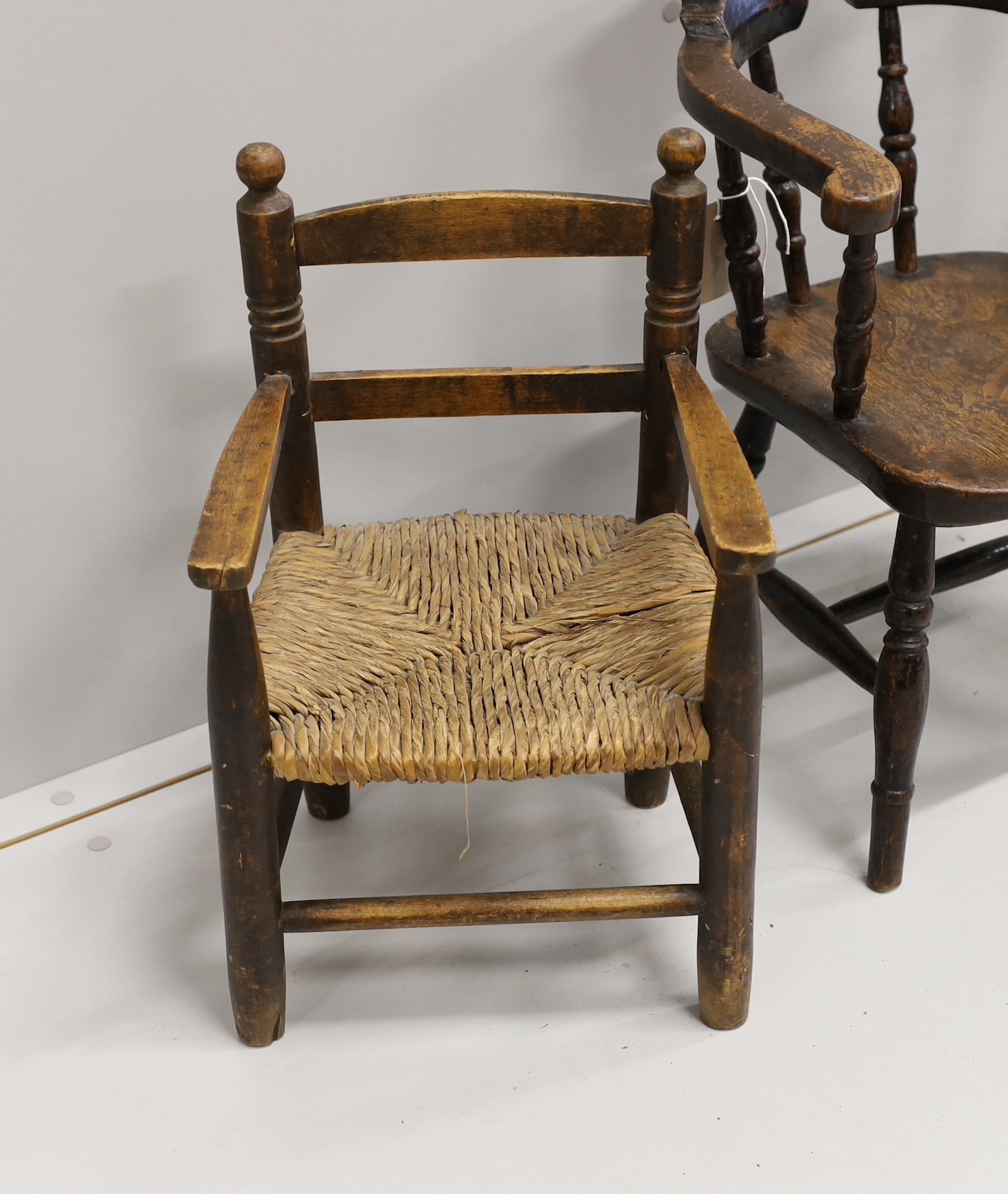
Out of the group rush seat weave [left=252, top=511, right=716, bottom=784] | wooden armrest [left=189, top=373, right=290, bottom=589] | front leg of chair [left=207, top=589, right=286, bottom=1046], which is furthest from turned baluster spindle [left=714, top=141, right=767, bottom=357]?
front leg of chair [left=207, top=589, right=286, bottom=1046]

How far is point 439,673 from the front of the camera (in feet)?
3.86

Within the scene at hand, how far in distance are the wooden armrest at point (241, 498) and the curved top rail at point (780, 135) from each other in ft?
1.53

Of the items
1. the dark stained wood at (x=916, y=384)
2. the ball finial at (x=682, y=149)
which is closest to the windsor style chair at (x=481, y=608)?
the ball finial at (x=682, y=149)

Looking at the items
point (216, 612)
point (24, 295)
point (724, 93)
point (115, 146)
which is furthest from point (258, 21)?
point (216, 612)

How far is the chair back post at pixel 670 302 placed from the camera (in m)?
→ 1.24

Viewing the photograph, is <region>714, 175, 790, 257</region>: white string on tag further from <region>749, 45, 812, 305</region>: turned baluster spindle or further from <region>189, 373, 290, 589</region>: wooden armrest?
<region>189, 373, 290, 589</region>: wooden armrest

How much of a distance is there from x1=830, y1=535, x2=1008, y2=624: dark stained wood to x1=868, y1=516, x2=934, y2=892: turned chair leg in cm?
24

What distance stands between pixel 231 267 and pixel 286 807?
22.4 inches

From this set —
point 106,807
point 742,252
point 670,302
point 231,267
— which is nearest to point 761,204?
point 742,252

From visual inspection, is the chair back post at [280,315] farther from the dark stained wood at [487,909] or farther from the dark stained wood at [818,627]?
the dark stained wood at [818,627]

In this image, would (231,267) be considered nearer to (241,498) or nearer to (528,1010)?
(241,498)

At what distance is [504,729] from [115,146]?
2.30ft

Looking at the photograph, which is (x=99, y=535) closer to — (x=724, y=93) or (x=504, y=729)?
(x=504, y=729)

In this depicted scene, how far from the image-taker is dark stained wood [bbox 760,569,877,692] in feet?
4.64
